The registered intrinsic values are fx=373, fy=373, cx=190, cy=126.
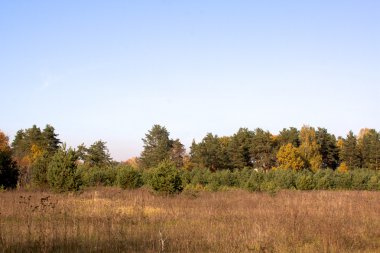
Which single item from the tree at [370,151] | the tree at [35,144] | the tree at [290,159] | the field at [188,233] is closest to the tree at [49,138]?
the tree at [35,144]

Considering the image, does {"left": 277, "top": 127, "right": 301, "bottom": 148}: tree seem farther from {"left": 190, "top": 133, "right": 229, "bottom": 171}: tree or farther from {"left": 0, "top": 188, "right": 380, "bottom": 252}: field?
{"left": 0, "top": 188, "right": 380, "bottom": 252}: field

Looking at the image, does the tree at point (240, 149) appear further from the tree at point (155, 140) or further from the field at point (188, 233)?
the field at point (188, 233)

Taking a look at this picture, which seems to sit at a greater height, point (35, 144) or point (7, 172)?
point (35, 144)

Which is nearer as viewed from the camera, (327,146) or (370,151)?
(370,151)

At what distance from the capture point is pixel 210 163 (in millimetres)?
64125

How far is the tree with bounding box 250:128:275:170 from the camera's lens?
6531cm

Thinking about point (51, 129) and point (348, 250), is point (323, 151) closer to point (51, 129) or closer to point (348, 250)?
point (51, 129)

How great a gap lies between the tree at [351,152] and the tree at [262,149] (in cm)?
1325

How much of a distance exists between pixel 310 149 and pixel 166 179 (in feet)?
158

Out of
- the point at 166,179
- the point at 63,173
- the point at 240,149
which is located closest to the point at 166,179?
the point at 166,179

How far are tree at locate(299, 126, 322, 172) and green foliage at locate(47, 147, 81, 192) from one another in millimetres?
46249

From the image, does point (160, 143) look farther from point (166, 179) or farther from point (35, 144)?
point (166, 179)

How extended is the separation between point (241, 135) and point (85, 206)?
56.7 meters

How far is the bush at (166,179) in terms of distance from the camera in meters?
20.2
